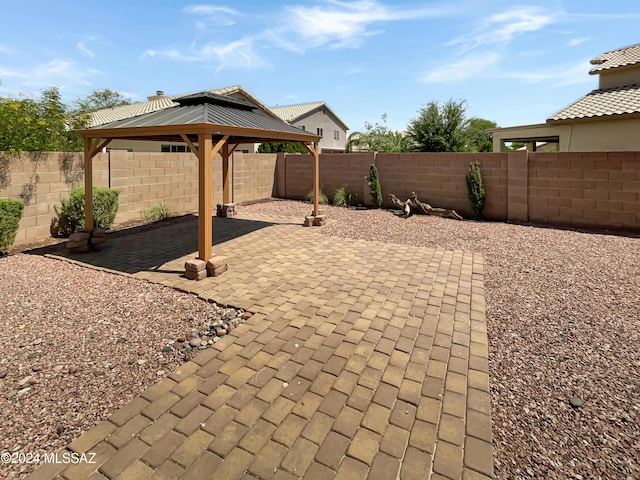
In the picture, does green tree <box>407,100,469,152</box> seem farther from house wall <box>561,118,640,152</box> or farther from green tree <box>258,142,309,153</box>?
house wall <box>561,118,640,152</box>

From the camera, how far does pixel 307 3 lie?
825 centimetres

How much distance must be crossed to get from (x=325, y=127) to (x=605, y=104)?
30.4 m

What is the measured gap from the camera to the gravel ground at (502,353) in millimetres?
2160

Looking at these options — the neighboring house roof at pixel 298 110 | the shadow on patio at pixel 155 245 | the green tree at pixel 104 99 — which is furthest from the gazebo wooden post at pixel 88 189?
the green tree at pixel 104 99

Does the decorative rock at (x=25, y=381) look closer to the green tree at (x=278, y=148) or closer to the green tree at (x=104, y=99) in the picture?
the green tree at (x=278, y=148)

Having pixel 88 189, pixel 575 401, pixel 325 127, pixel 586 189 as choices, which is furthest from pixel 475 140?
pixel 575 401

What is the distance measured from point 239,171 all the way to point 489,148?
61.3ft

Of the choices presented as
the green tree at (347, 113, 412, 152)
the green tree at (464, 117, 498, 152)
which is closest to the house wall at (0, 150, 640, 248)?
the green tree at (464, 117, 498, 152)

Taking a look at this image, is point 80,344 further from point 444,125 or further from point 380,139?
point 380,139

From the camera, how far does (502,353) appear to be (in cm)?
320

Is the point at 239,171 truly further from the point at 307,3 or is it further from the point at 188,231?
the point at 307,3

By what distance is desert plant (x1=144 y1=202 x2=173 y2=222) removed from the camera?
30.4 feet

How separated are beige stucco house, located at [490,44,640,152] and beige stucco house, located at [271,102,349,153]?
74.7ft

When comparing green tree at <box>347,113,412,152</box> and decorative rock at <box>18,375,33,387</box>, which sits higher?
green tree at <box>347,113,412,152</box>
